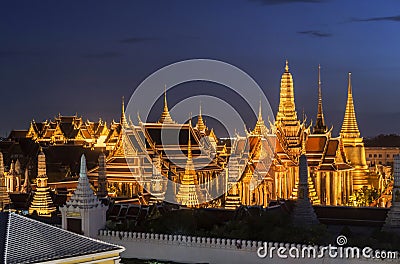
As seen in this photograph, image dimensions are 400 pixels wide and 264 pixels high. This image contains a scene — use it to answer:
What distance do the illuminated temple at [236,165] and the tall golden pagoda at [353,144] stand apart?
0.04 metres

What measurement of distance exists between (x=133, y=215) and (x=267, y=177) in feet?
31.8

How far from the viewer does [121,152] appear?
33375mm

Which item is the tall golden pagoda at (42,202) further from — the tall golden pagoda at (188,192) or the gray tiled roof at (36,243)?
the gray tiled roof at (36,243)

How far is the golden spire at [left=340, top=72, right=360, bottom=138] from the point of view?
37500 mm

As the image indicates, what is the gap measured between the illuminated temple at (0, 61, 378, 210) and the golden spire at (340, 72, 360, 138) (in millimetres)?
42

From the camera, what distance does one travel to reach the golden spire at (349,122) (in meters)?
37.5

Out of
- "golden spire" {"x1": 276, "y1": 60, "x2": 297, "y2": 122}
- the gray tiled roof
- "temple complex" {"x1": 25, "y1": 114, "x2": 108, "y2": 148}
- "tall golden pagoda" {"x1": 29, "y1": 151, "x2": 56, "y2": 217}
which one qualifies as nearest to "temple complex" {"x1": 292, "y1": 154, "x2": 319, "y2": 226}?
the gray tiled roof

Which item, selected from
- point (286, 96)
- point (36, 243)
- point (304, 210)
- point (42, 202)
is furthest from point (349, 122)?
point (36, 243)

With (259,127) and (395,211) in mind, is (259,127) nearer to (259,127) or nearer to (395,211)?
(259,127)

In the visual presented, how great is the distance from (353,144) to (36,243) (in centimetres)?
2677

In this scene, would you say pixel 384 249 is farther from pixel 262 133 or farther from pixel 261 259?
pixel 262 133

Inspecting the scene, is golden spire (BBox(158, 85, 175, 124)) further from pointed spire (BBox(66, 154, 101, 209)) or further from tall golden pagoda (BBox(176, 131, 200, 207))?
pointed spire (BBox(66, 154, 101, 209))

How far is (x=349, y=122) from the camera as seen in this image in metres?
38.0

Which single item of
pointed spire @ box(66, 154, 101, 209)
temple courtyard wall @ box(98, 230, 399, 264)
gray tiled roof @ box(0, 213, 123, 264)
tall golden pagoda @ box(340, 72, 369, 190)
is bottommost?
temple courtyard wall @ box(98, 230, 399, 264)
